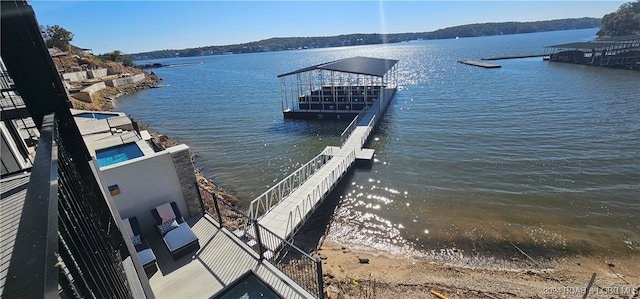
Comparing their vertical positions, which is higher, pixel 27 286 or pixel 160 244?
pixel 27 286

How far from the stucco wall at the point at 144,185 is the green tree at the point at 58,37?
272ft

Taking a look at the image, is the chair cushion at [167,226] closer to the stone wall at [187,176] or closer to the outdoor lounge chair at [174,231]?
the outdoor lounge chair at [174,231]

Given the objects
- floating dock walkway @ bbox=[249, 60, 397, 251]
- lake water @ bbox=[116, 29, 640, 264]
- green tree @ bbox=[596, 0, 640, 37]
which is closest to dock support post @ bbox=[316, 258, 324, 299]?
floating dock walkway @ bbox=[249, 60, 397, 251]

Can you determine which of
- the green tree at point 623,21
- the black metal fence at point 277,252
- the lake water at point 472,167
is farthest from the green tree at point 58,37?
the green tree at point 623,21

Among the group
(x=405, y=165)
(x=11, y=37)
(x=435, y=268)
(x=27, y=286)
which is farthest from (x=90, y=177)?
(x=405, y=165)

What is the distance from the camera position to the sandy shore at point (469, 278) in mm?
9070

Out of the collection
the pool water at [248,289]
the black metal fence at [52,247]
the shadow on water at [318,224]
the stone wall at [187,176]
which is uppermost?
the black metal fence at [52,247]

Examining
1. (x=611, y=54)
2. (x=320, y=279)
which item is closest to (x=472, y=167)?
(x=320, y=279)

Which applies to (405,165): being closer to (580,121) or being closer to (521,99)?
(580,121)

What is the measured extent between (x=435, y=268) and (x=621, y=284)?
5.56 m

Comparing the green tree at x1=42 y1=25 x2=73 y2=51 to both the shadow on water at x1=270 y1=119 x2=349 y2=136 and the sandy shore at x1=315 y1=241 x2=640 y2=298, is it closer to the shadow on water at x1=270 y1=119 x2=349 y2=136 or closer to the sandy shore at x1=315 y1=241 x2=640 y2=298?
the shadow on water at x1=270 y1=119 x2=349 y2=136

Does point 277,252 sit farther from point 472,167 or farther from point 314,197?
point 472,167

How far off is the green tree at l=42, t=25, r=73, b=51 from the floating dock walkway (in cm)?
7981

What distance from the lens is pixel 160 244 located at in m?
8.99
